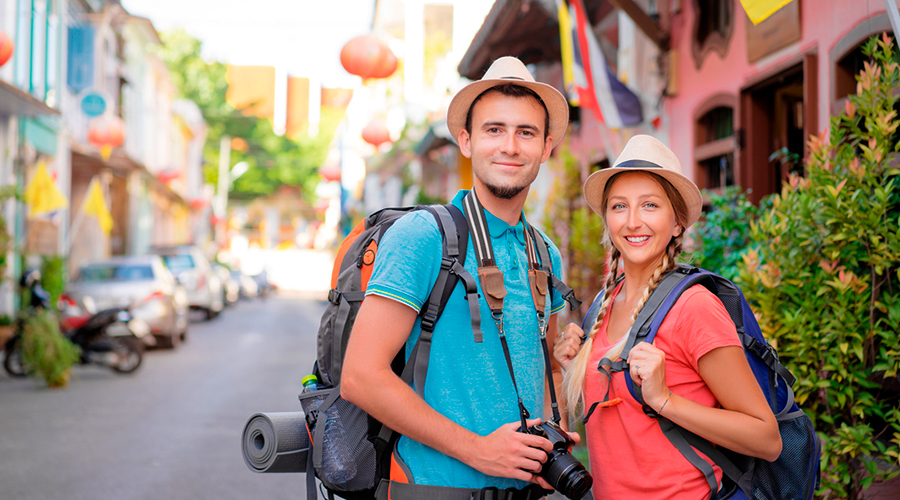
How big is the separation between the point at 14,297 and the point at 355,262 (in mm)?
15808

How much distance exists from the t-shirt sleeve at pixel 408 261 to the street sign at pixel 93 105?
62.0 ft

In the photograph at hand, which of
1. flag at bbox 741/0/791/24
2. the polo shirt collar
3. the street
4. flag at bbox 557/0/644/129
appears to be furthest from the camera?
flag at bbox 557/0/644/129

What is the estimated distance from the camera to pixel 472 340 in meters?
2.05

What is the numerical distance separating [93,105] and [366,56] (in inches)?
442

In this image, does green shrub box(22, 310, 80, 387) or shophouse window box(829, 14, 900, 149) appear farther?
green shrub box(22, 310, 80, 387)

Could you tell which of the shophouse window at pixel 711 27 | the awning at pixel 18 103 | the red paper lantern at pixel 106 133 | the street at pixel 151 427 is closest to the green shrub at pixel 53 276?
the street at pixel 151 427

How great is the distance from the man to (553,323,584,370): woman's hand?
171mm

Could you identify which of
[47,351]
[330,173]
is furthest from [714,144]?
[330,173]

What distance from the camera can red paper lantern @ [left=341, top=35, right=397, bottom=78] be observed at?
10.5 m

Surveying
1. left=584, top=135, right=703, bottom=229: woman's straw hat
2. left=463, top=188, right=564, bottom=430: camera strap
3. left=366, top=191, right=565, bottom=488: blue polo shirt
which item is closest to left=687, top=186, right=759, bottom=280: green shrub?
left=584, top=135, right=703, bottom=229: woman's straw hat

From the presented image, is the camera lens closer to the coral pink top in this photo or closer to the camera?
the camera

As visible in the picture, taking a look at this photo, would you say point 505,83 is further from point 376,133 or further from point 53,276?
point 376,133

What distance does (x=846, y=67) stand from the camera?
17.8ft

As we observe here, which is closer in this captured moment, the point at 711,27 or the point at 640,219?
the point at 640,219
